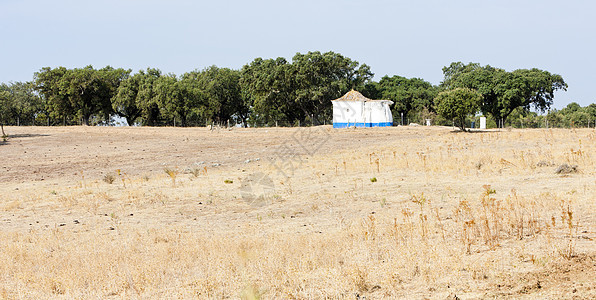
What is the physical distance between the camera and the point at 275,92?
73.8m

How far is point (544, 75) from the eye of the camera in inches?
2781

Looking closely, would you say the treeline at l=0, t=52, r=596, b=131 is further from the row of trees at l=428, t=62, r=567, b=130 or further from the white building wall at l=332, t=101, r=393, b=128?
the white building wall at l=332, t=101, r=393, b=128

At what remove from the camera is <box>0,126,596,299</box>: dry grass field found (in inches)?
280

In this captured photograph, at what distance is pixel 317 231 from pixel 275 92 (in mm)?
63487

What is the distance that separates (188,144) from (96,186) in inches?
817

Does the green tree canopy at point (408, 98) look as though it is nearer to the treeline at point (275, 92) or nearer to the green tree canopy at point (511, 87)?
the treeline at point (275, 92)

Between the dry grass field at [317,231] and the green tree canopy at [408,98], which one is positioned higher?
the green tree canopy at [408,98]

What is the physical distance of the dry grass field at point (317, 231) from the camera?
23.3 ft

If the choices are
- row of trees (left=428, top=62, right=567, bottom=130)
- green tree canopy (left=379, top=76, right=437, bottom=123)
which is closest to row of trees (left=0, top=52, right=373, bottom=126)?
green tree canopy (left=379, top=76, right=437, bottom=123)

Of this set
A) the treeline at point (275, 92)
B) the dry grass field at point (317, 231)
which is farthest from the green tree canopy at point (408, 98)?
the dry grass field at point (317, 231)

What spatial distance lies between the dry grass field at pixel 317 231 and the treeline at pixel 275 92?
46246 millimetres

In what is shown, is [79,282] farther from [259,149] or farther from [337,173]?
[259,149]

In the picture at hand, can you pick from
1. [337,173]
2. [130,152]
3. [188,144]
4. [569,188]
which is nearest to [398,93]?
[188,144]

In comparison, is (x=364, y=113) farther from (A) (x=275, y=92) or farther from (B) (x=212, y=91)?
(B) (x=212, y=91)
